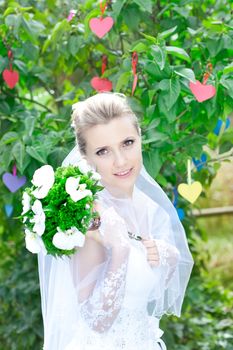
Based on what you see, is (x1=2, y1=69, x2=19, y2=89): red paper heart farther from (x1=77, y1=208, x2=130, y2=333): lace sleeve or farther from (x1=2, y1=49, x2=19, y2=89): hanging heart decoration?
(x1=77, y1=208, x2=130, y2=333): lace sleeve

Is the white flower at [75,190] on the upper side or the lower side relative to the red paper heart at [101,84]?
upper

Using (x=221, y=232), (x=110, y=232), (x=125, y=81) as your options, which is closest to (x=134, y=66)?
(x=125, y=81)

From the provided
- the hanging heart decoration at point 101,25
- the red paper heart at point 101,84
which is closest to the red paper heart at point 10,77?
the red paper heart at point 101,84

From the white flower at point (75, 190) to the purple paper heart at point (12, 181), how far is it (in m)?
0.91

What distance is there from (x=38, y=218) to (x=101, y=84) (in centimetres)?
119

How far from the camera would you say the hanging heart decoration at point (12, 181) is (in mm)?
2762

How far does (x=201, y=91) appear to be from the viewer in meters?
2.41

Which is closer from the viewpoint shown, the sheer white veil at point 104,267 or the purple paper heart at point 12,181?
the sheer white veil at point 104,267

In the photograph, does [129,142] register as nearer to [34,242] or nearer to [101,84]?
[34,242]

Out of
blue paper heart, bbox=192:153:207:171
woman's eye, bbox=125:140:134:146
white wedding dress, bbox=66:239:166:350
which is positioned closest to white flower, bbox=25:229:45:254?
white wedding dress, bbox=66:239:166:350

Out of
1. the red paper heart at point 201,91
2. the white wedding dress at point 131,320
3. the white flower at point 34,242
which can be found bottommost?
the white wedding dress at point 131,320

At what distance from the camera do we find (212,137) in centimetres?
323

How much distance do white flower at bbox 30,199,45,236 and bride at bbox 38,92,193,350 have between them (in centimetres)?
20

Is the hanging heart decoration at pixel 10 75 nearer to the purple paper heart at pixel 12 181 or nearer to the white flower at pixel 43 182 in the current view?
the purple paper heart at pixel 12 181
